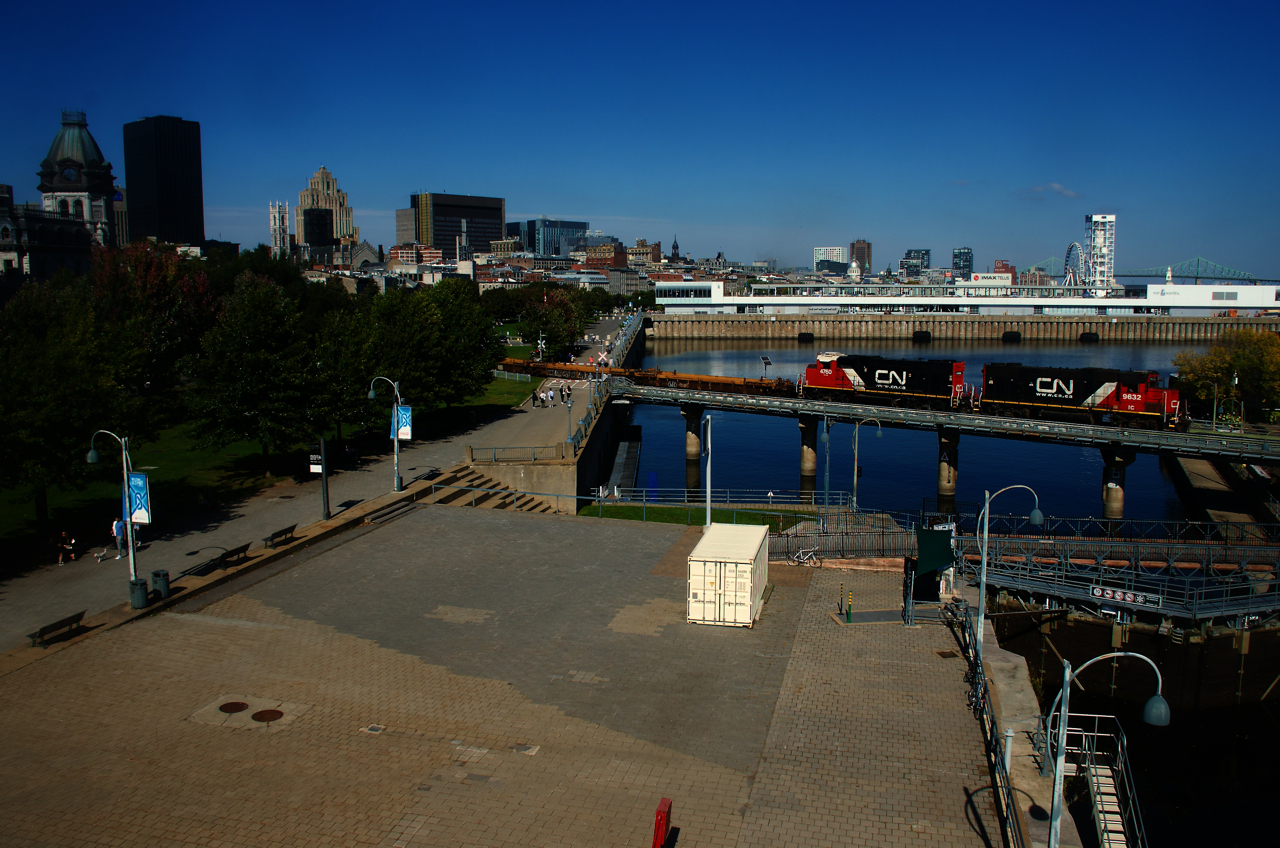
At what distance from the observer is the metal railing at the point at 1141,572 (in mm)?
25203

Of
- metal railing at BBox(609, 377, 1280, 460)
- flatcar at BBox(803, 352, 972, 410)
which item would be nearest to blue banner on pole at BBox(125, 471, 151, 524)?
metal railing at BBox(609, 377, 1280, 460)

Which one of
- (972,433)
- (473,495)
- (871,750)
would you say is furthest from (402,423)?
(972,433)

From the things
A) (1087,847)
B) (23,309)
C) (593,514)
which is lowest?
(1087,847)

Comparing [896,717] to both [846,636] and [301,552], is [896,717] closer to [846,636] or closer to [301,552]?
[846,636]

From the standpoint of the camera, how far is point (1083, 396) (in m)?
49.5

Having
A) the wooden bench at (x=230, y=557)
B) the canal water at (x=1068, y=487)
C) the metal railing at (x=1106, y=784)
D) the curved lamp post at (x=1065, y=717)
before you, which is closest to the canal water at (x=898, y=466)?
the canal water at (x=1068, y=487)

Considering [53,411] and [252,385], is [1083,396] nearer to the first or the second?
[252,385]

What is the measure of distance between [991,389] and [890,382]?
664 cm

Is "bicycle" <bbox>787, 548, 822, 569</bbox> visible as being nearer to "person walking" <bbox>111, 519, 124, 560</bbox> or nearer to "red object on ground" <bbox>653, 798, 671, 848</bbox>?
"red object on ground" <bbox>653, 798, 671, 848</bbox>

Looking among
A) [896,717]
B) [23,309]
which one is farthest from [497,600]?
[23,309]

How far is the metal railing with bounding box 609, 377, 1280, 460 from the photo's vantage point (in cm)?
4047

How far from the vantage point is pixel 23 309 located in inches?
1763

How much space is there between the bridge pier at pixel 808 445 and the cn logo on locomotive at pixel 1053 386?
13.2 metres

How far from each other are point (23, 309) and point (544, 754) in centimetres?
4417
